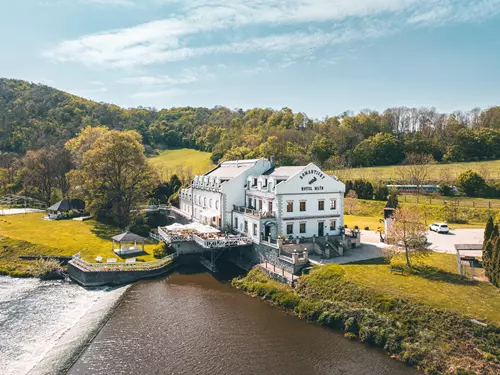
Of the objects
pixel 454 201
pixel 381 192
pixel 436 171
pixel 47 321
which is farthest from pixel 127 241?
pixel 436 171

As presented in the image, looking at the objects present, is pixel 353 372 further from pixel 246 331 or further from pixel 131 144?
pixel 131 144

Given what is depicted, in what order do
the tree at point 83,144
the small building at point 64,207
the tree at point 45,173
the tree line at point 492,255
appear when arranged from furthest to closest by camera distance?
the tree at point 45,173
the tree at point 83,144
the small building at point 64,207
the tree line at point 492,255

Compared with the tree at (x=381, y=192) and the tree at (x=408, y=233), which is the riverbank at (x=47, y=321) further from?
the tree at (x=381, y=192)

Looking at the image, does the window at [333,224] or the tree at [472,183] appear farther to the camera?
the tree at [472,183]

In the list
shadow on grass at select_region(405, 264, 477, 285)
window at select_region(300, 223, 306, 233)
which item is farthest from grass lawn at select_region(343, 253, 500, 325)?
window at select_region(300, 223, 306, 233)

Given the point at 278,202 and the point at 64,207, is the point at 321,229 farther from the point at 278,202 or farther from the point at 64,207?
the point at 64,207

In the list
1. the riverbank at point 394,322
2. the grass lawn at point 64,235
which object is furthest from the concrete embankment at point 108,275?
the riverbank at point 394,322
